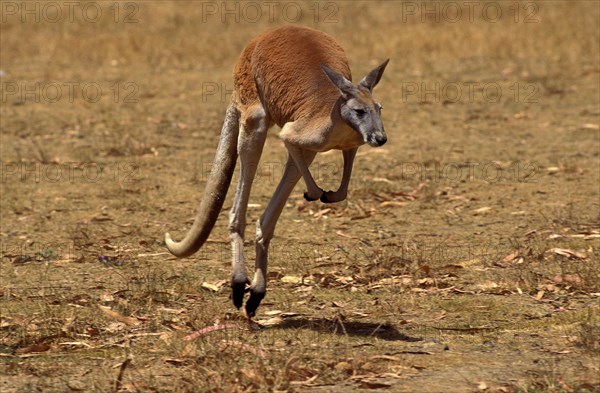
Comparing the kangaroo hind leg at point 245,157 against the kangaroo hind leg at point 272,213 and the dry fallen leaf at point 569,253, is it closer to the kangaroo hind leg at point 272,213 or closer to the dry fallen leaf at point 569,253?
the kangaroo hind leg at point 272,213

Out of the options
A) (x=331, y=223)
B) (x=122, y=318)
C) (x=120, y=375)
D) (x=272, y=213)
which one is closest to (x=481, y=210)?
(x=331, y=223)

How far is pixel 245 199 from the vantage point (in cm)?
630

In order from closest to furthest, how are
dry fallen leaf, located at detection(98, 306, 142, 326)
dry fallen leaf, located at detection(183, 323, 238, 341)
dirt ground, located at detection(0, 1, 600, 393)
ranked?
dirt ground, located at detection(0, 1, 600, 393) < dry fallen leaf, located at detection(183, 323, 238, 341) < dry fallen leaf, located at detection(98, 306, 142, 326)

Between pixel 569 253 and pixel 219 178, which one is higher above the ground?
pixel 219 178

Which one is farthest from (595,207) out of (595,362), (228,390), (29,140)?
(29,140)

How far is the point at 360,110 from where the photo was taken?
5.55 m

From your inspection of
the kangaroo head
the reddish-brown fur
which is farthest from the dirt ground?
the reddish-brown fur

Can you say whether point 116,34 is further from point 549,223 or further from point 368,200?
point 549,223

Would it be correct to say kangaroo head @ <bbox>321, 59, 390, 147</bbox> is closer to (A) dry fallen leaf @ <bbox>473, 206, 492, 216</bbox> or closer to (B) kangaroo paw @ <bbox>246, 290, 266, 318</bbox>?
(B) kangaroo paw @ <bbox>246, 290, 266, 318</bbox>

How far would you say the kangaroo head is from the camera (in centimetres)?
546

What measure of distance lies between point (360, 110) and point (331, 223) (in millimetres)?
3194

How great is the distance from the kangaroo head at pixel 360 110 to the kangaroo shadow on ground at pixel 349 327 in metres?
0.97

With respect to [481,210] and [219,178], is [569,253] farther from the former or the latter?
[219,178]

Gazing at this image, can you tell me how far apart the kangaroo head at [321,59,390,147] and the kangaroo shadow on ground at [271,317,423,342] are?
3.17 ft
